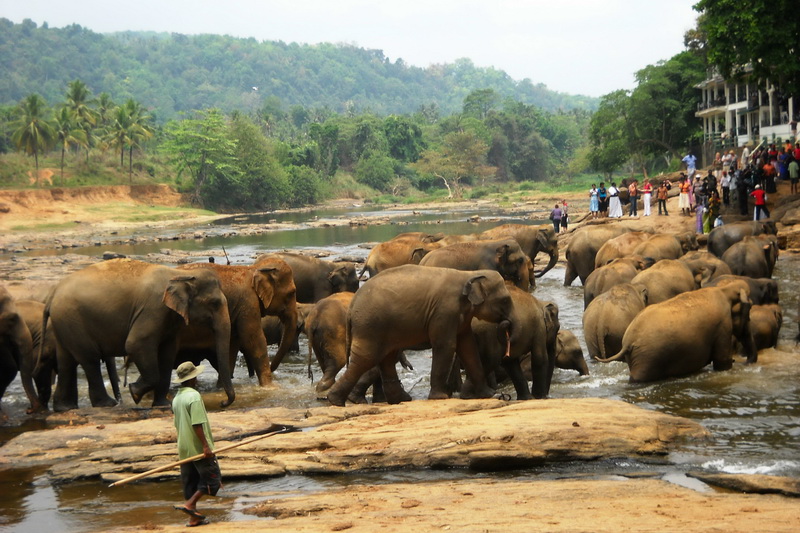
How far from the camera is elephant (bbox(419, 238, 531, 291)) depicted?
16.8 m

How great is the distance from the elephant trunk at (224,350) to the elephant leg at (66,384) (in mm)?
1778

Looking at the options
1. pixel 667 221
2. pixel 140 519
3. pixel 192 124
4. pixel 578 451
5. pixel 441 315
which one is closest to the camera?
pixel 140 519

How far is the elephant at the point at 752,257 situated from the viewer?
19500 millimetres

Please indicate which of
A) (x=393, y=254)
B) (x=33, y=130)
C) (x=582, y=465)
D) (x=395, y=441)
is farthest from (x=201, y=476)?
(x=33, y=130)

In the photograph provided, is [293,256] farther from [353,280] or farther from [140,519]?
[140,519]

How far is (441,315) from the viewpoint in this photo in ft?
34.5

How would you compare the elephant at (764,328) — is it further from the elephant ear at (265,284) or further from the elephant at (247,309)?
the elephant ear at (265,284)

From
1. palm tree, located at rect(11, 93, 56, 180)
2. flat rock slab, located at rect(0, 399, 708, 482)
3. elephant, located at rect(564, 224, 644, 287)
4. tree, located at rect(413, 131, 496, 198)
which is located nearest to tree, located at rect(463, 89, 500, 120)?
tree, located at rect(413, 131, 496, 198)

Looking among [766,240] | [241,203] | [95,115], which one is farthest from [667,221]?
[95,115]

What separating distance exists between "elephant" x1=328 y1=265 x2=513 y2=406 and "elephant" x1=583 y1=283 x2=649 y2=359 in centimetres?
311

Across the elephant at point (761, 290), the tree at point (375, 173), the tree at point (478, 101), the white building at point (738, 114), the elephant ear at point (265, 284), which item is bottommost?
the elephant at point (761, 290)

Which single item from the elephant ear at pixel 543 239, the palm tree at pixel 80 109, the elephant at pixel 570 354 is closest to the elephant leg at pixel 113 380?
the elephant at pixel 570 354

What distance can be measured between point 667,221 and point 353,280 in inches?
669

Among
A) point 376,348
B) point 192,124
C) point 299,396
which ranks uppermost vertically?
point 192,124
